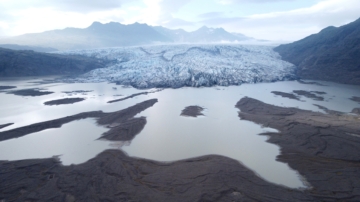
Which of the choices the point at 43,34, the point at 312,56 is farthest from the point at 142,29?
the point at 312,56

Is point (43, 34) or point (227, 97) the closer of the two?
point (227, 97)

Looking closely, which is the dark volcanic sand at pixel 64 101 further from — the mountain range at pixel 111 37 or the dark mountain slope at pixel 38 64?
the mountain range at pixel 111 37

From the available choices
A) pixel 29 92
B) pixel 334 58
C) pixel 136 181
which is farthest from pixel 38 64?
pixel 334 58

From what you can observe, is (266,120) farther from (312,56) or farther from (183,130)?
(312,56)

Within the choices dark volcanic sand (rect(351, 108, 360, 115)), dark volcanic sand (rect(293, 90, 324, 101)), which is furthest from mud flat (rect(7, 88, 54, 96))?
dark volcanic sand (rect(351, 108, 360, 115))

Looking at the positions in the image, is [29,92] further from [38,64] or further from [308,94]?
[308,94]

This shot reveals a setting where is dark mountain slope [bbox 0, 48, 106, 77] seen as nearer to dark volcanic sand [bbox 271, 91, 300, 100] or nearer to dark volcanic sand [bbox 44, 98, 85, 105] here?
dark volcanic sand [bbox 44, 98, 85, 105]

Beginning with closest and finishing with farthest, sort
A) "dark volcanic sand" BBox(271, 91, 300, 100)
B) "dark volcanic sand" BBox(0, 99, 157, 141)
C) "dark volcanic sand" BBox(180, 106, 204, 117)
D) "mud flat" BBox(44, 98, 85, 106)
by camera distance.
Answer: "dark volcanic sand" BBox(0, 99, 157, 141)
"dark volcanic sand" BBox(180, 106, 204, 117)
"mud flat" BBox(44, 98, 85, 106)
"dark volcanic sand" BBox(271, 91, 300, 100)
